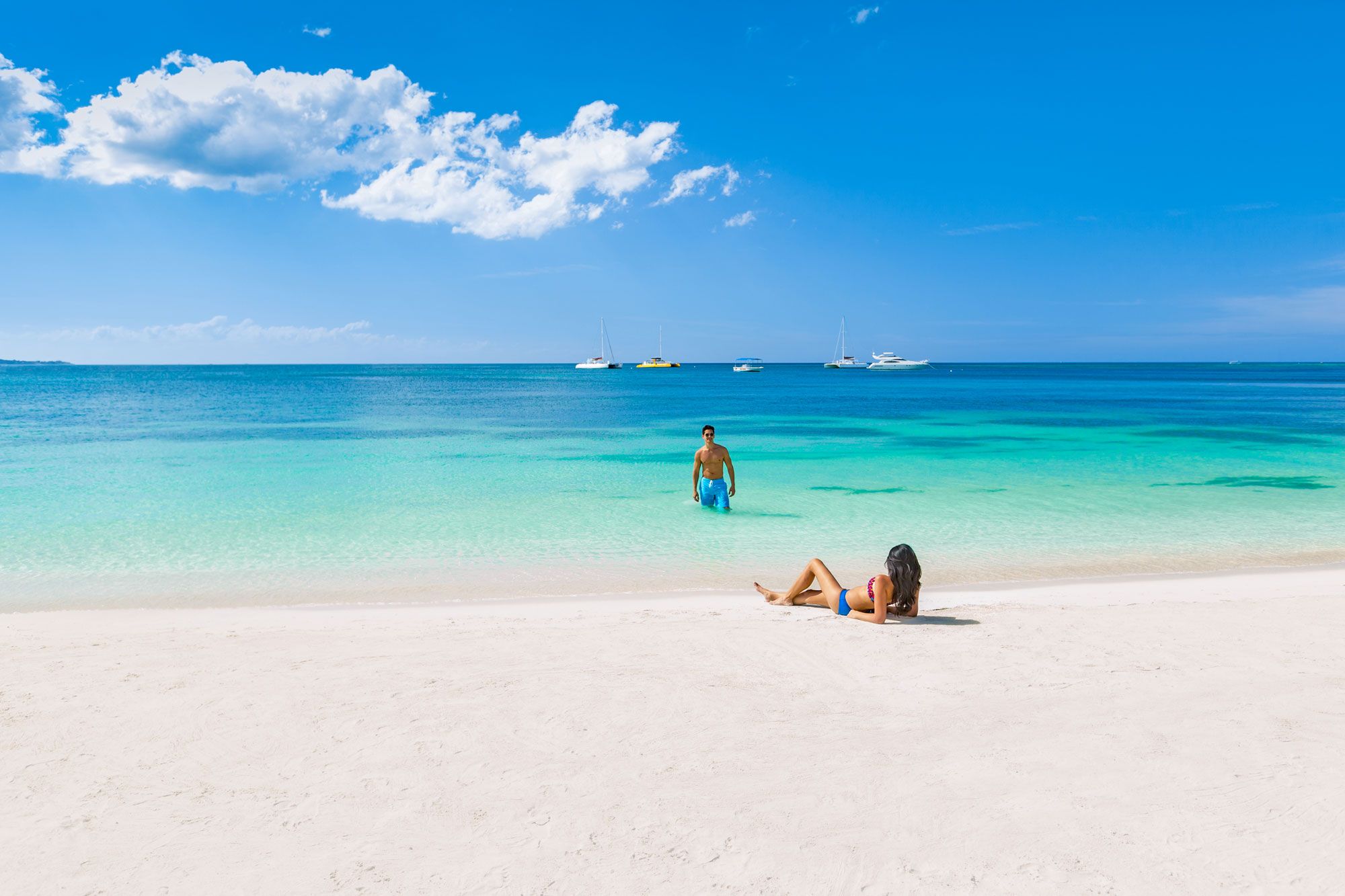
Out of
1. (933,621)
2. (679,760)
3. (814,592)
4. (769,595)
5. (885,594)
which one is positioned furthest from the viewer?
(769,595)

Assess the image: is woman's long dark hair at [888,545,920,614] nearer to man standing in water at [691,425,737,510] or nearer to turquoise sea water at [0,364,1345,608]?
turquoise sea water at [0,364,1345,608]

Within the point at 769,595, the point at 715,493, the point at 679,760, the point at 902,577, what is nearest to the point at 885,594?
the point at 902,577

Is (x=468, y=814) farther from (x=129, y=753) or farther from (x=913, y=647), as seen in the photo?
(x=913, y=647)

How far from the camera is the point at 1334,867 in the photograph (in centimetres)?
397

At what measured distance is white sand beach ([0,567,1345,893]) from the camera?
13.1 feet

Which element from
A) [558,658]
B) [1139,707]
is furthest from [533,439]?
[1139,707]

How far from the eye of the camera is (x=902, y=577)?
8.28 metres

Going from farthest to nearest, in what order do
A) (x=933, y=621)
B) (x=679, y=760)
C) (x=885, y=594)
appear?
1. (x=933, y=621)
2. (x=885, y=594)
3. (x=679, y=760)

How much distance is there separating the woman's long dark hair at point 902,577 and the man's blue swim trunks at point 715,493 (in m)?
7.87

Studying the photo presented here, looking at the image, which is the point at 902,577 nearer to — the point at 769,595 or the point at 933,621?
the point at 933,621

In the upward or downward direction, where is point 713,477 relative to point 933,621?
upward

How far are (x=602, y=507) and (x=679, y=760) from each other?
470 inches

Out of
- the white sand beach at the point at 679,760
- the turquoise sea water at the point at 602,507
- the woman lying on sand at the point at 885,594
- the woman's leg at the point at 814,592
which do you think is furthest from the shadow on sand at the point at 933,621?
the turquoise sea water at the point at 602,507

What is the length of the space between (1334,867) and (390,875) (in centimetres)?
490
